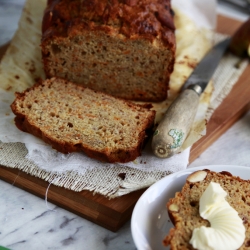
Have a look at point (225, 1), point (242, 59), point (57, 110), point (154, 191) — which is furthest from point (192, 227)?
point (225, 1)

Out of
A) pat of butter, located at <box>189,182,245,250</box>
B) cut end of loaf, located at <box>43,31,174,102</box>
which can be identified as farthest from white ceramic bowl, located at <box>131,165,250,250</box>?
cut end of loaf, located at <box>43,31,174,102</box>

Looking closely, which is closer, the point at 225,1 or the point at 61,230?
the point at 61,230

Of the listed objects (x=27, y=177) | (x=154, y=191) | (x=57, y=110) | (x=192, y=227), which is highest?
(x=192, y=227)

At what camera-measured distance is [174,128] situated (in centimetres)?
333

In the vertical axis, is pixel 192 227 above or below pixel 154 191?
above

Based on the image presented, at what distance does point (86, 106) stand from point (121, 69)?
547mm

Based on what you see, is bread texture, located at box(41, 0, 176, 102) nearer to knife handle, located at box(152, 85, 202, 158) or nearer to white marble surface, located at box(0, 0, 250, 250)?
knife handle, located at box(152, 85, 202, 158)

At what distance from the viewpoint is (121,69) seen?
3959 mm

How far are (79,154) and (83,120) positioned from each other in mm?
256

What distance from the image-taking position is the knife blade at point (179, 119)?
10.7ft

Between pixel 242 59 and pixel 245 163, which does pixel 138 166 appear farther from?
pixel 242 59

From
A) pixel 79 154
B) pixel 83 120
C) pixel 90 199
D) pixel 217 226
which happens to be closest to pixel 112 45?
pixel 83 120

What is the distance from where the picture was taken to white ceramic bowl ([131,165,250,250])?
9.01 ft

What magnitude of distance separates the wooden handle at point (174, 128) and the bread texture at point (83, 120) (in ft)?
0.43
